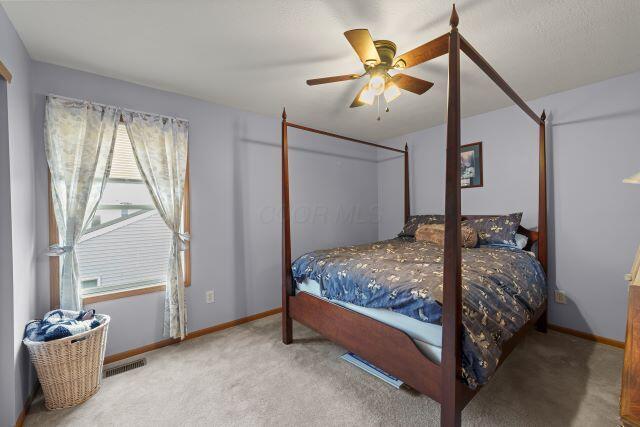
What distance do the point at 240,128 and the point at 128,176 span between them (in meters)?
1.15

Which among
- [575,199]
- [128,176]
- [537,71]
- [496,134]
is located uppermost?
[537,71]

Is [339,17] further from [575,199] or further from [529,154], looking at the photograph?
[575,199]

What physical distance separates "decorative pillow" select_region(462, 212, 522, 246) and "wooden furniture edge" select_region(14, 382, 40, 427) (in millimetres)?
3589

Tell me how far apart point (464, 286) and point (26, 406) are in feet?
8.81

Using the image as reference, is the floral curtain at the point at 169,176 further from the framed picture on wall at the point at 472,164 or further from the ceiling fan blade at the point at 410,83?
the framed picture on wall at the point at 472,164

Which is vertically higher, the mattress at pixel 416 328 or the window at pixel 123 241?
the window at pixel 123 241

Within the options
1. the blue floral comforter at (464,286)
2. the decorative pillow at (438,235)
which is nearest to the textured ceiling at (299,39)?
the decorative pillow at (438,235)

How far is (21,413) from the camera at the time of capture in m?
1.57

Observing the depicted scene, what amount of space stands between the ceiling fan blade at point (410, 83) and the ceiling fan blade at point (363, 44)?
0.81 feet

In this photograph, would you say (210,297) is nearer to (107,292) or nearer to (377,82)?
(107,292)

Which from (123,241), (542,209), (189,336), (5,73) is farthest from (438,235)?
(5,73)

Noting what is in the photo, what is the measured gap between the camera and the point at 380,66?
67.5 inches

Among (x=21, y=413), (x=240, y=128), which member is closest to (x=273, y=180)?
(x=240, y=128)

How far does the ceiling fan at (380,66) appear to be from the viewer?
1.46m
